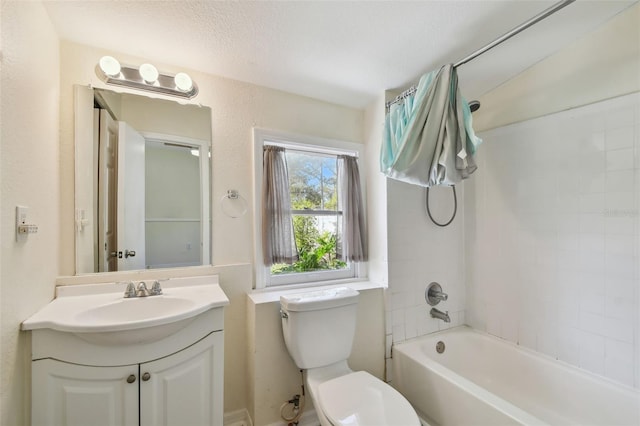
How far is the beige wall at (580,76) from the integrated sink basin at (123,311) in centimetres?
227

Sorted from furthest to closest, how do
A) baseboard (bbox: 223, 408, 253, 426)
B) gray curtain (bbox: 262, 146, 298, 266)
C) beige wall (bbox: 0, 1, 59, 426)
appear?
gray curtain (bbox: 262, 146, 298, 266)
baseboard (bbox: 223, 408, 253, 426)
beige wall (bbox: 0, 1, 59, 426)

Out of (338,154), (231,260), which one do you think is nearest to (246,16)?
(338,154)

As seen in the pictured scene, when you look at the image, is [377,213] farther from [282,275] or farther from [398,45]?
[398,45]

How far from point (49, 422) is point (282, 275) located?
1204 mm

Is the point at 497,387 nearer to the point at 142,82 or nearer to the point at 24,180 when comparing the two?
the point at 24,180

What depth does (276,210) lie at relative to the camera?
1.81 meters

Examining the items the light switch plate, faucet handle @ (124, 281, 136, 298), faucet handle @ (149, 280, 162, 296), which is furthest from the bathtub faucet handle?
the light switch plate

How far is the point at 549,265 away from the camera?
1727mm

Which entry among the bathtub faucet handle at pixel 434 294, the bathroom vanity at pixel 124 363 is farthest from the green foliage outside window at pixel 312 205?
the bathroom vanity at pixel 124 363

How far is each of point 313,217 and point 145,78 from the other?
130 centimetres

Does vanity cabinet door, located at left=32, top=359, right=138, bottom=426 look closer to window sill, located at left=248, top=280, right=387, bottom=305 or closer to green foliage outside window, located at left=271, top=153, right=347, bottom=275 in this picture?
window sill, located at left=248, top=280, right=387, bottom=305

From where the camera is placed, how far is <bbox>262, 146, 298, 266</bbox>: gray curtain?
1780mm

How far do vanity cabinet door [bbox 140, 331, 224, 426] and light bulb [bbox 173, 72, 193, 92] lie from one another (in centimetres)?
133

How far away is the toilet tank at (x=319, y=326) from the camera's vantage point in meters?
1.48
